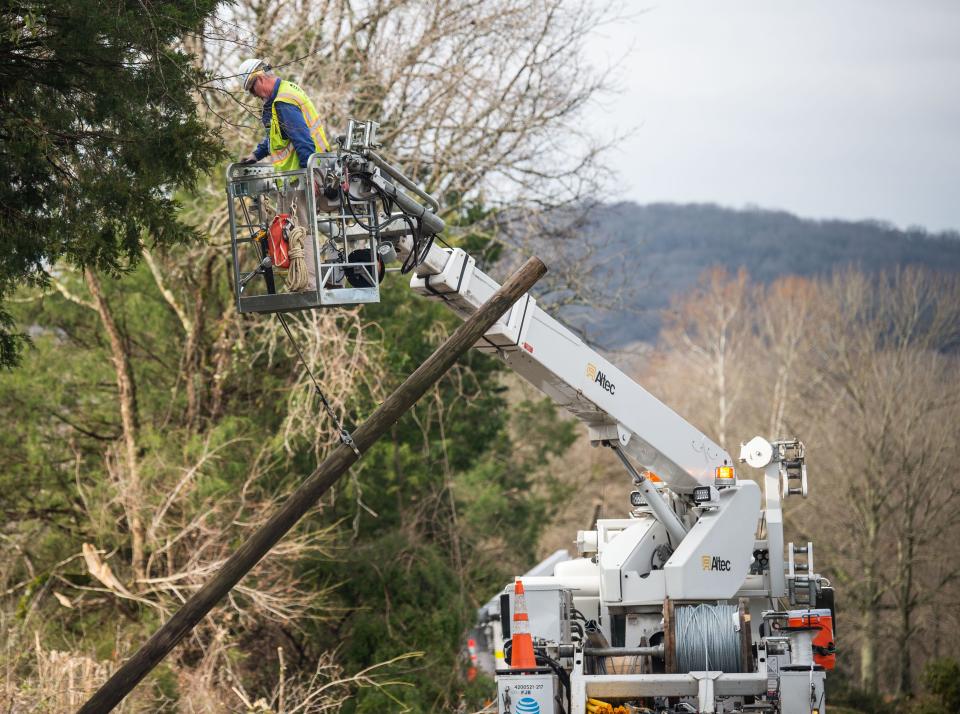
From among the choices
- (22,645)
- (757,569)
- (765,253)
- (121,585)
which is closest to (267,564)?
(121,585)

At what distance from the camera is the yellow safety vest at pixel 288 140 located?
30.8 feet

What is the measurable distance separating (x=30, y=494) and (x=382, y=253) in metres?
11.9

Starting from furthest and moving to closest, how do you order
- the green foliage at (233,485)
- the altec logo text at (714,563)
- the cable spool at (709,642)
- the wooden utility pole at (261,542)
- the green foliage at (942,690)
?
1. the green foliage at (942,690)
2. the green foliage at (233,485)
3. the altec logo text at (714,563)
4. the cable spool at (709,642)
5. the wooden utility pole at (261,542)

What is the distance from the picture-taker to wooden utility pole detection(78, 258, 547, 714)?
8234mm

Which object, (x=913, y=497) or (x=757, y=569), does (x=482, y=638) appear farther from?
(x=913, y=497)

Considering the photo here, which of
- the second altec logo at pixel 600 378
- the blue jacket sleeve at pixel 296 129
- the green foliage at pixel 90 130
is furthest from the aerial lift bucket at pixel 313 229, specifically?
the second altec logo at pixel 600 378

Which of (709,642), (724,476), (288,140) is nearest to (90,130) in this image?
(288,140)

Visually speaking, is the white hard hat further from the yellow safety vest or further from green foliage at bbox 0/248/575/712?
green foliage at bbox 0/248/575/712

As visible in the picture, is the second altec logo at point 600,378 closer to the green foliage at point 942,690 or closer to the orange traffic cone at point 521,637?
the orange traffic cone at point 521,637

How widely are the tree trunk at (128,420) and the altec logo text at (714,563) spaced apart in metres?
8.14

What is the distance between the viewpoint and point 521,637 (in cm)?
1105

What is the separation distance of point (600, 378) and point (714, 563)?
2.10 metres

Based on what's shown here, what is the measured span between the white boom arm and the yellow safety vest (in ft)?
5.05

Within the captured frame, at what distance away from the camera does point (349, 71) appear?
21.1 m
